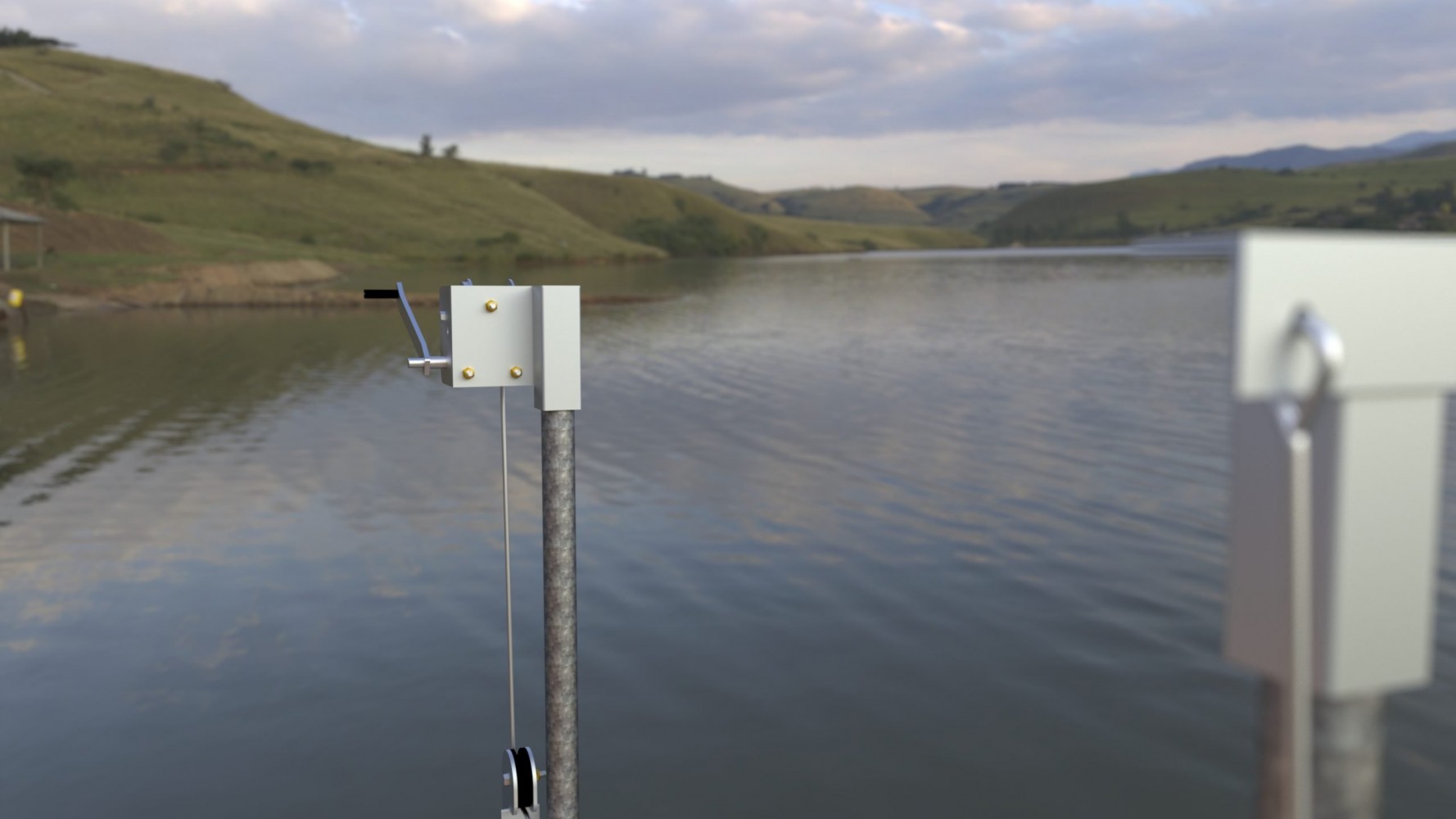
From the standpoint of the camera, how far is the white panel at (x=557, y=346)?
5.13m

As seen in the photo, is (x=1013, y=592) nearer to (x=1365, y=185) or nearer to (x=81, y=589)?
(x=81, y=589)

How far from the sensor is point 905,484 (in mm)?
13609

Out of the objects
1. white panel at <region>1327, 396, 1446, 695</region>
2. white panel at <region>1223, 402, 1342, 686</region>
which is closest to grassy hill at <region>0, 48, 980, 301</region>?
white panel at <region>1223, 402, 1342, 686</region>

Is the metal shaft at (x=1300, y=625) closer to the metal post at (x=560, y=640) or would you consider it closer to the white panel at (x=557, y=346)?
the white panel at (x=557, y=346)

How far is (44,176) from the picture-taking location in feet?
221

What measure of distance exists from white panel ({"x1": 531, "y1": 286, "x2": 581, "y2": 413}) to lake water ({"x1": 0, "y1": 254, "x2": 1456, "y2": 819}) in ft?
8.02

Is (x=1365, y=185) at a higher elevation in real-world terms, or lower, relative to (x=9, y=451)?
higher

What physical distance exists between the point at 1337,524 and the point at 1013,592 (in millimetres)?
7810

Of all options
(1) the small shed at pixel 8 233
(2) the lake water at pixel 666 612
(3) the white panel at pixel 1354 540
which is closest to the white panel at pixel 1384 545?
(3) the white panel at pixel 1354 540

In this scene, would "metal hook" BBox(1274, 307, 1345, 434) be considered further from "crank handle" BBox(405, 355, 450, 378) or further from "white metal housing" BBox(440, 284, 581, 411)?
"crank handle" BBox(405, 355, 450, 378)

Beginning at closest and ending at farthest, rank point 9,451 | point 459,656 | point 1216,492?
point 459,656, point 1216,492, point 9,451

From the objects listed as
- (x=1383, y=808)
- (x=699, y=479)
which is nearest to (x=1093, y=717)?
(x=1383, y=808)

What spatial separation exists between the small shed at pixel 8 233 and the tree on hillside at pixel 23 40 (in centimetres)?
13474

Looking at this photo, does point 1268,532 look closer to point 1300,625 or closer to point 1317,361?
point 1300,625
